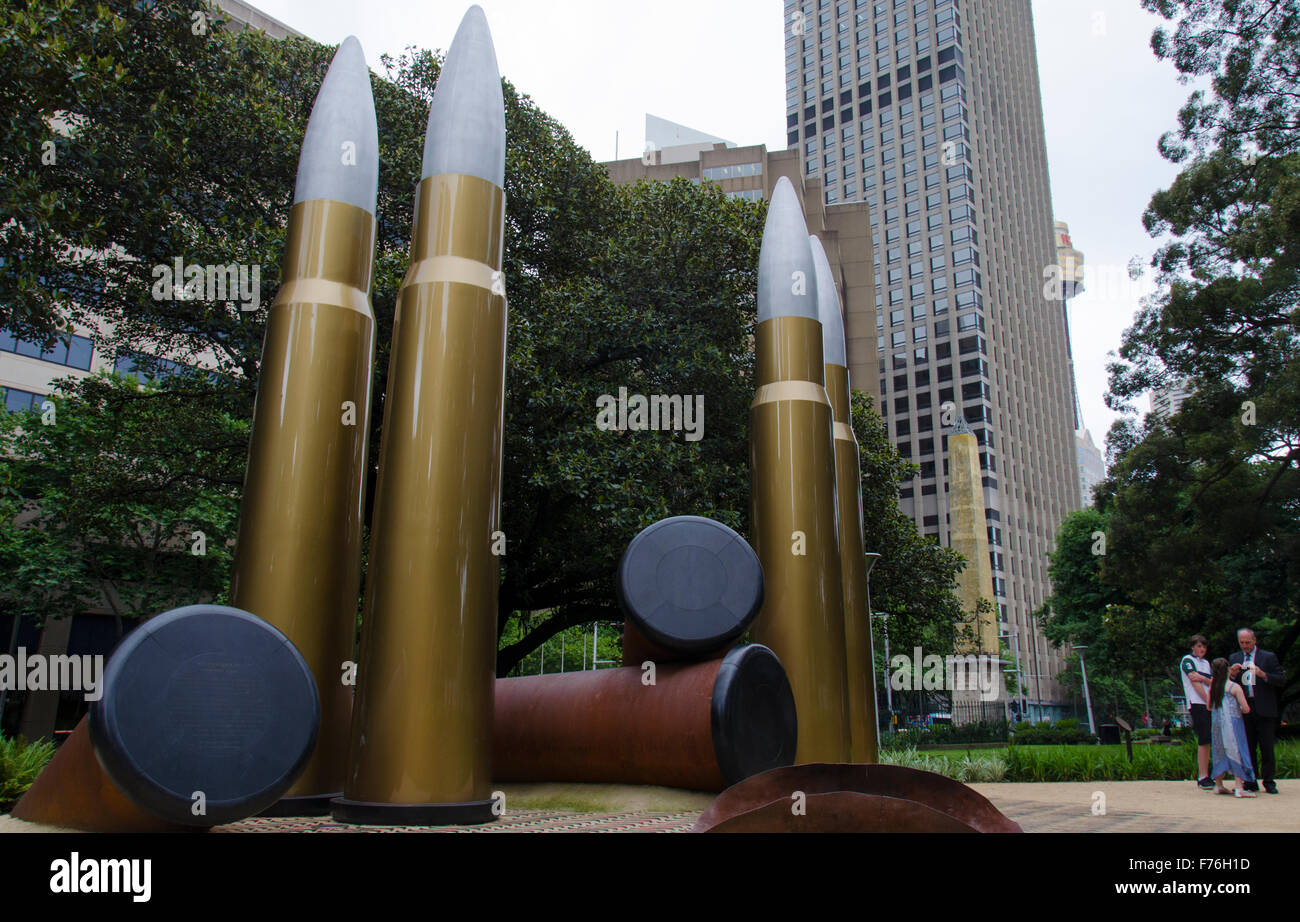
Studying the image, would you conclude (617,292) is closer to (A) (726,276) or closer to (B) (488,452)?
(A) (726,276)

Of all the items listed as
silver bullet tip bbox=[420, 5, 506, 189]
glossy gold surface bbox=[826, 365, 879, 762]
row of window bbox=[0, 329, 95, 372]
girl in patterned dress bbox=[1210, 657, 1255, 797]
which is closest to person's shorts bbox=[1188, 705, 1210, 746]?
girl in patterned dress bbox=[1210, 657, 1255, 797]

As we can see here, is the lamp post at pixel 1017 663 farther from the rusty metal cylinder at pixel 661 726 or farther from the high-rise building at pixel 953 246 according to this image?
the rusty metal cylinder at pixel 661 726

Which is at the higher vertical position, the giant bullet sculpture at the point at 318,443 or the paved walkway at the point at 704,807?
the giant bullet sculpture at the point at 318,443

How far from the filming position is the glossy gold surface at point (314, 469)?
8625 mm

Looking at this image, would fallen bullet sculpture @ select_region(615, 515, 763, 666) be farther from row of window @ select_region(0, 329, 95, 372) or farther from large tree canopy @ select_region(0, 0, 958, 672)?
row of window @ select_region(0, 329, 95, 372)

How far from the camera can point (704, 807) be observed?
9.02m

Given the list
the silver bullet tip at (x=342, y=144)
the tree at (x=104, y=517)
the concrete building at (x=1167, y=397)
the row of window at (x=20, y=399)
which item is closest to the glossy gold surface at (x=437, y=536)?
the silver bullet tip at (x=342, y=144)

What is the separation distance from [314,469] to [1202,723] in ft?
39.1

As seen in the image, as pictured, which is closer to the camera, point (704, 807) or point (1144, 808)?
point (704, 807)

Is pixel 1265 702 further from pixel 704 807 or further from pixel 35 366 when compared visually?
pixel 35 366

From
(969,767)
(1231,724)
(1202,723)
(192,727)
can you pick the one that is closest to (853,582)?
(969,767)

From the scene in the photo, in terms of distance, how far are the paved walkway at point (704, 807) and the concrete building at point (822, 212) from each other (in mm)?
58036

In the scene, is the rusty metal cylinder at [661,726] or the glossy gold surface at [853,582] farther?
the glossy gold surface at [853,582]
